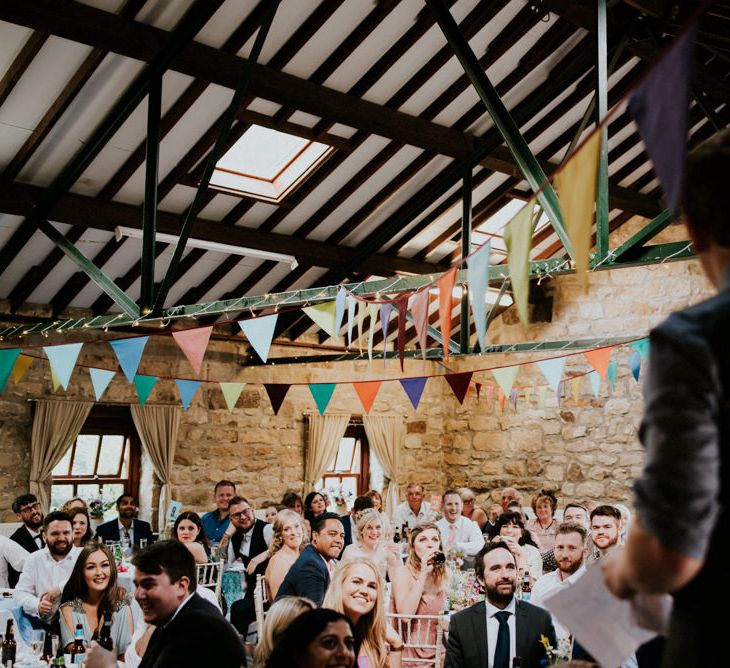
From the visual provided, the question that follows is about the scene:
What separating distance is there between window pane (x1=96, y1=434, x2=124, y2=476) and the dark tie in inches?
271

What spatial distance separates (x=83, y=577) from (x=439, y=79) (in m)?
5.24

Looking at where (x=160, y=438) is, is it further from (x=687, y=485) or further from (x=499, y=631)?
(x=687, y=485)

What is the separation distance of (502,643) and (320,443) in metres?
7.60

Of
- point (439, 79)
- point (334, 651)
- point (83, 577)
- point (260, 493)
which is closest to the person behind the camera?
point (334, 651)

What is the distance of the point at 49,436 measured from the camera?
8.63 metres

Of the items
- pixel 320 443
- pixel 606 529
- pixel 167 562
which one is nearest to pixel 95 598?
pixel 167 562

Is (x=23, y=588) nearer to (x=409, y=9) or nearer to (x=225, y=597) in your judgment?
(x=225, y=597)

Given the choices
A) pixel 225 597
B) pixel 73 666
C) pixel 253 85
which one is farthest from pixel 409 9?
pixel 73 666

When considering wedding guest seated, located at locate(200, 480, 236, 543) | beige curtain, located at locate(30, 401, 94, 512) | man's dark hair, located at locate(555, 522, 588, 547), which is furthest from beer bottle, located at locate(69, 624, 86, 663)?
beige curtain, located at locate(30, 401, 94, 512)

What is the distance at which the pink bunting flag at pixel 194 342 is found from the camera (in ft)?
18.1

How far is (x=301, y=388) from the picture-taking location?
1095 centimetres

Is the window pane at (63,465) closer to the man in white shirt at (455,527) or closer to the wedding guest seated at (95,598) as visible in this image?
the man in white shirt at (455,527)

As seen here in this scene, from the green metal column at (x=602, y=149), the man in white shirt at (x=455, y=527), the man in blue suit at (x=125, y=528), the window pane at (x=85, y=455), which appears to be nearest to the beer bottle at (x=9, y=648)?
the green metal column at (x=602, y=149)

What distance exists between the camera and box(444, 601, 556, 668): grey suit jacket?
3.33m
